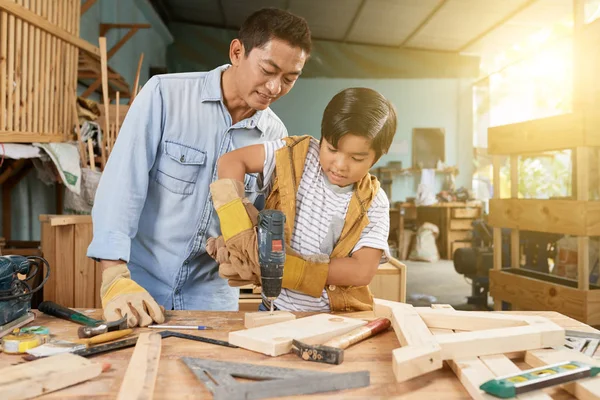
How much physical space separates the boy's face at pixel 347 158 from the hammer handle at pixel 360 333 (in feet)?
1.55

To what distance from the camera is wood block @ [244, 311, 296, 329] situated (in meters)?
1.34

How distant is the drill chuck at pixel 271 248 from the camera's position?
4.47 feet

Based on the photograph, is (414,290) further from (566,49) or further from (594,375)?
(594,375)

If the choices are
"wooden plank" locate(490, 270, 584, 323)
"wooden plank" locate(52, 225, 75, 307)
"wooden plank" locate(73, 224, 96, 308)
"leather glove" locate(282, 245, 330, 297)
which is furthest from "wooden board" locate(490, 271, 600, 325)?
"wooden plank" locate(52, 225, 75, 307)

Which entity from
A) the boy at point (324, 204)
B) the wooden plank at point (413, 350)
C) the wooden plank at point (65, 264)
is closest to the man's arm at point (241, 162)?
the boy at point (324, 204)

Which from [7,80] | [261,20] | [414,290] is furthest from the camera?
[414,290]

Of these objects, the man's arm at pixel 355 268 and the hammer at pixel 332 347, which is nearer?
the hammer at pixel 332 347

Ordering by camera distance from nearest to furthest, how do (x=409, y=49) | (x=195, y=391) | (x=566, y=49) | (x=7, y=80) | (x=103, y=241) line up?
1. (x=195, y=391)
2. (x=103, y=241)
3. (x=7, y=80)
4. (x=566, y=49)
5. (x=409, y=49)

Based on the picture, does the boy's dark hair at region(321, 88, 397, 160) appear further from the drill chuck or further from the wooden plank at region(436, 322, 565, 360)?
the wooden plank at region(436, 322, 565, 360)

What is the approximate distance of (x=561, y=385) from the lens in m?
0.95

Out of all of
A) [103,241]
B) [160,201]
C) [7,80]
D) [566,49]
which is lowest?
[103,241]

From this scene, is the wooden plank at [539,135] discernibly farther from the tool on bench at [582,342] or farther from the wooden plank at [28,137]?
the wooden plank at [28,137]

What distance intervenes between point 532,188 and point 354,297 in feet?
24.2

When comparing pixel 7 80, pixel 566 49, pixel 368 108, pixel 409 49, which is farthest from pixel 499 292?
pixel 409 49
